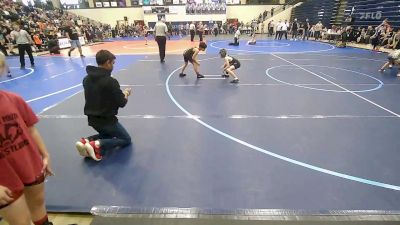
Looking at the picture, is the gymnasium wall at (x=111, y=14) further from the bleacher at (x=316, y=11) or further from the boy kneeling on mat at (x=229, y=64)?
the boy kneeling on mat at (x=229, y=64)

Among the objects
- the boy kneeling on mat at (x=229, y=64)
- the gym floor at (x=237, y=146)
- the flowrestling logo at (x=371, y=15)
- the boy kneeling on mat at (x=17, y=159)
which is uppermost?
the flowrestling logo at (x=371, y=15)

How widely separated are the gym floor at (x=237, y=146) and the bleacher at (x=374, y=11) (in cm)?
1007

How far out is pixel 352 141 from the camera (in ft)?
12.7

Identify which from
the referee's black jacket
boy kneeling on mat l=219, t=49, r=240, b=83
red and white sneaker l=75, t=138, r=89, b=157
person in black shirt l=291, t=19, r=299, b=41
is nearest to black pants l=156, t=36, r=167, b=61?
boy kneeling on mat l=219, t=49, r=240, b=83

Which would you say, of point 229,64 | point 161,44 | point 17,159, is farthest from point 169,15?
point 17,159

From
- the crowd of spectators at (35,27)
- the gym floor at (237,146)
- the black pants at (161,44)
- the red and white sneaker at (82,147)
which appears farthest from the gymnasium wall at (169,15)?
the red and white sneaker at (82,147)

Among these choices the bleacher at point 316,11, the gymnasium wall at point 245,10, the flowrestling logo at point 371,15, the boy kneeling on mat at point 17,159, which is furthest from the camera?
the gymnasium wall at point 245,10

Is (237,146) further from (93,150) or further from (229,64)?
(229,64)

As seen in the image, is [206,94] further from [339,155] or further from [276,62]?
[276,62]

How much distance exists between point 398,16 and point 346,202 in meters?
16.0

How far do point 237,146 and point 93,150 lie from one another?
196 centimetres

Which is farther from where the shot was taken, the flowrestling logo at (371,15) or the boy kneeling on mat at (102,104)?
the flowrestling logo at (371,15)

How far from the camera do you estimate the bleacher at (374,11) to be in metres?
14.5

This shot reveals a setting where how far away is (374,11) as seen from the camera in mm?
15922
